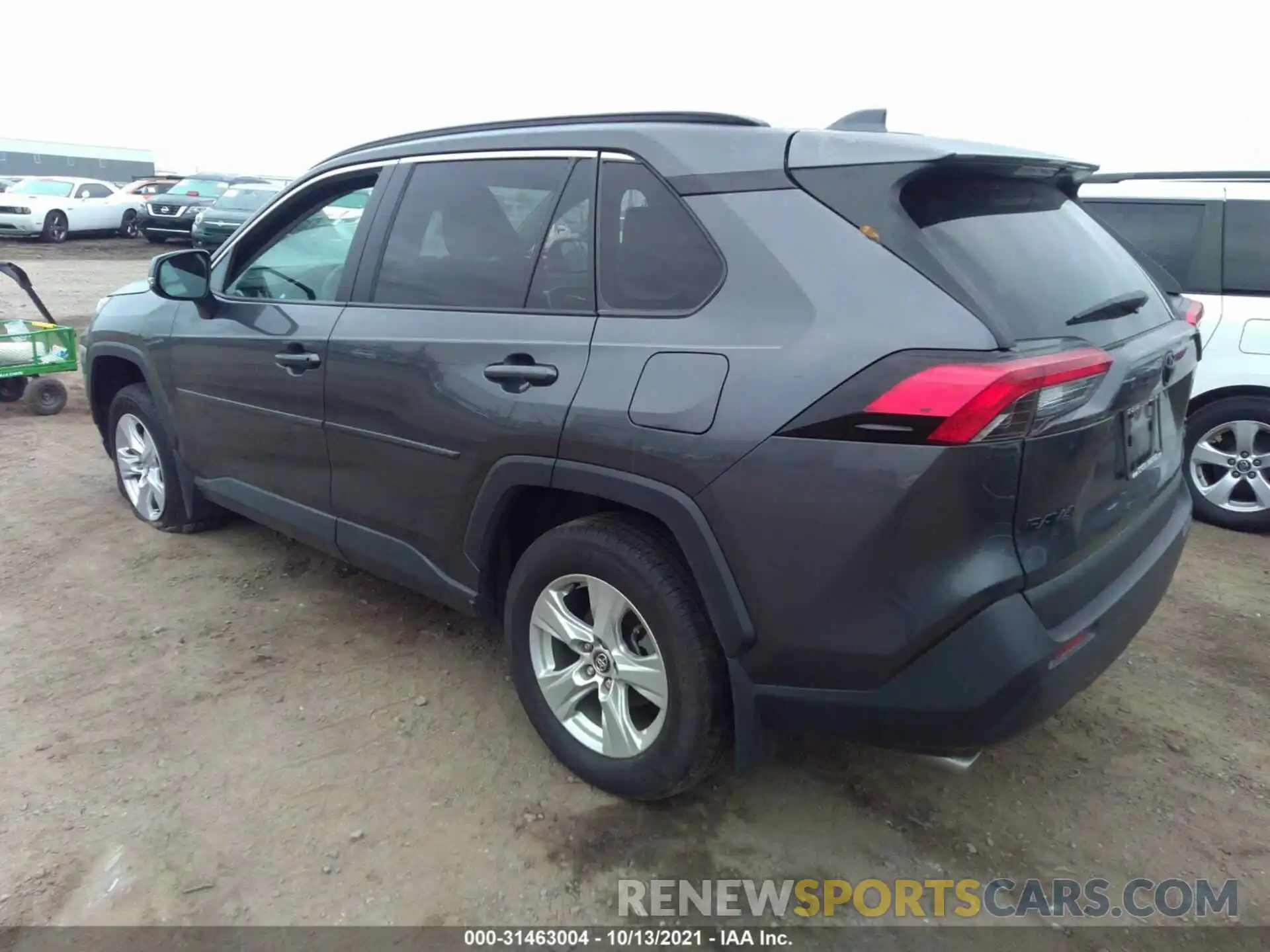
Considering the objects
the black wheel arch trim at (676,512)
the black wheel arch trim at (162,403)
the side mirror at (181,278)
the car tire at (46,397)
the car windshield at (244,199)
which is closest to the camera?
the black wheel arch trim at (676,512)

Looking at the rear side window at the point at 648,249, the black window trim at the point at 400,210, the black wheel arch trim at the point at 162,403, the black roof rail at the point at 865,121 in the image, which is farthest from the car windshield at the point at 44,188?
the black roof rail at the point at 865,121

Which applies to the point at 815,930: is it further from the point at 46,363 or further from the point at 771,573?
the point at 46,363

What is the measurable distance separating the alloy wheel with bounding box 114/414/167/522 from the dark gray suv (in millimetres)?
1658

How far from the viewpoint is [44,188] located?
2216cm

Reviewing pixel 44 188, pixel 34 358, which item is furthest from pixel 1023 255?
pixel 44 188

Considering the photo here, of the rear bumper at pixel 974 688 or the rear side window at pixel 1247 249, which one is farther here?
the rear side window at pixel 1247 249

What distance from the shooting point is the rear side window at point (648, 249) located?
94.3 inches

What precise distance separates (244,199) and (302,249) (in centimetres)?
1684

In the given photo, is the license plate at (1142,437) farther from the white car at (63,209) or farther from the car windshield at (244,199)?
the white car at (63,209)

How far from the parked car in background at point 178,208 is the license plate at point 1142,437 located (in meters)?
22.4

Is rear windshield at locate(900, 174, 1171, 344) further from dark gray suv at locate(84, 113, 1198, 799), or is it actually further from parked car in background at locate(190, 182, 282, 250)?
parked car in background at locate(190, 182, 282, 250)

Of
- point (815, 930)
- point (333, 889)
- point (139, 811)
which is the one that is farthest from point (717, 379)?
point (139, 811)

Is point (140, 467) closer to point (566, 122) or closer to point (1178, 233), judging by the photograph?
point (566, 122)

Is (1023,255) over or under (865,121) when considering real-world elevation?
under
